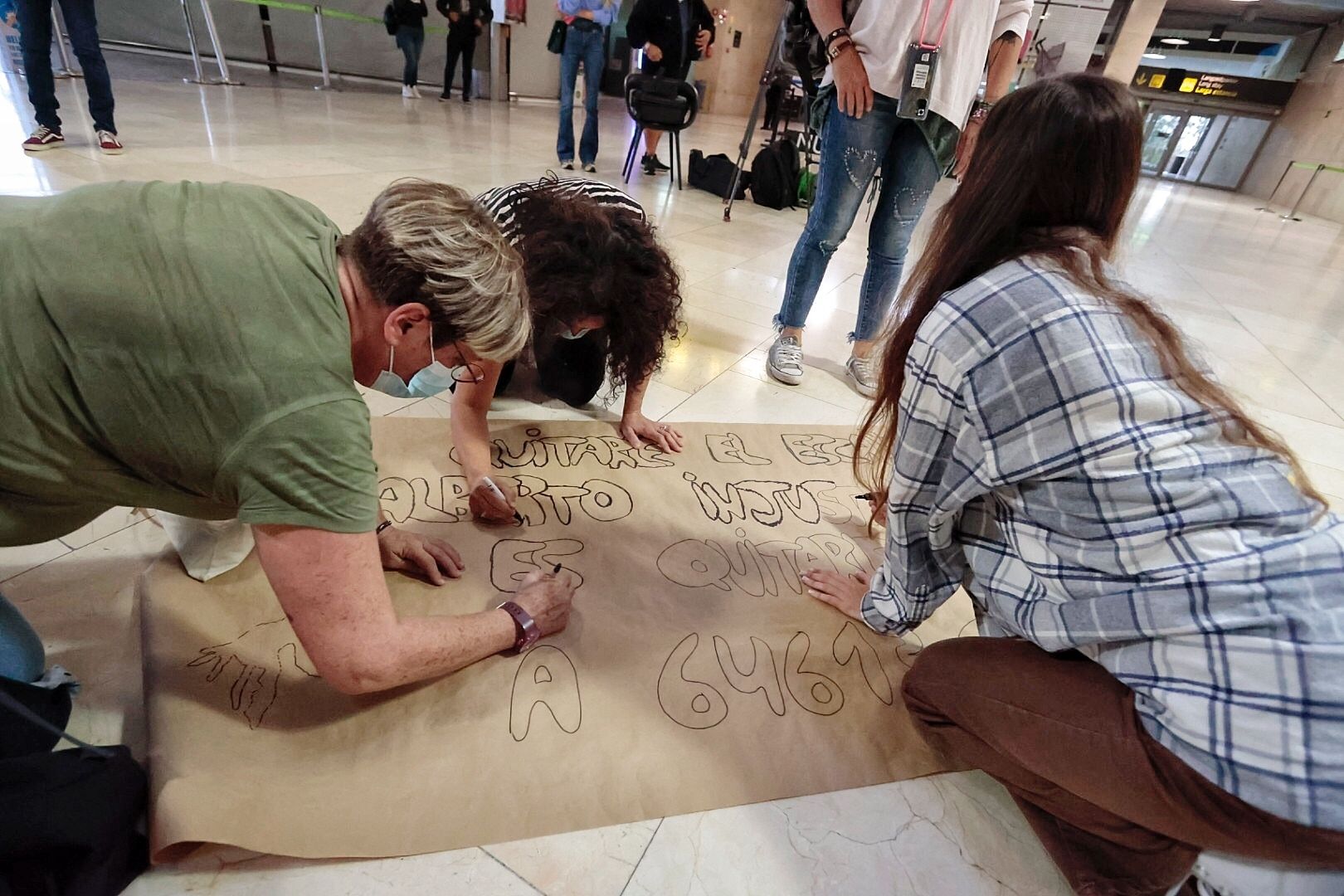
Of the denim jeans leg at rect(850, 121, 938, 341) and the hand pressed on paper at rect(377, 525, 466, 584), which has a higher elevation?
the denim jeans leg at rect(850, 121, 938, 341)

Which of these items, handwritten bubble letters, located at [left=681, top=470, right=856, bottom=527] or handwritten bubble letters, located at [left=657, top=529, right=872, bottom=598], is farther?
handwritten bubble letters, located at [left=681, top=470, right=856, bottom=527]

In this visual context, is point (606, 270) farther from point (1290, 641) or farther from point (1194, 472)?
point (1290, 641)

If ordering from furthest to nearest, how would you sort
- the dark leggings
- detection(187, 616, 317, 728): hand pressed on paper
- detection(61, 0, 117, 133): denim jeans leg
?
detection(61, 0, 117, 133): denim jeans leg
the dark leggings
detection(187, 616, 317, 728): hand pressed on paper

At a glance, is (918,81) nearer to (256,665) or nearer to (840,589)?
(840,589)

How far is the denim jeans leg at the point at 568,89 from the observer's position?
5.07 m

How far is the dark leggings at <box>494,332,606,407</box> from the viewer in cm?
190

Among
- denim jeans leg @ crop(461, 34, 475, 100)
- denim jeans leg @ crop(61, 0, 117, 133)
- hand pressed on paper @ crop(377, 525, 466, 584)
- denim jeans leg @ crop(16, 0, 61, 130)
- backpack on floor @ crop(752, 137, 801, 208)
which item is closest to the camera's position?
hand pressed on paper @ crop(377, 525, 466, 584)

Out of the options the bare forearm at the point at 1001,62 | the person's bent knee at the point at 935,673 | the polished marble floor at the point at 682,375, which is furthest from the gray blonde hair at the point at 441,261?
the bare forearm at the point at 1001,62

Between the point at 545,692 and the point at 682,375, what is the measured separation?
4.58 feet

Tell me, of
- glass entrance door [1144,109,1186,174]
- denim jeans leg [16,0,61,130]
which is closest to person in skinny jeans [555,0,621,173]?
denim jeans leg [16,0,61,130]

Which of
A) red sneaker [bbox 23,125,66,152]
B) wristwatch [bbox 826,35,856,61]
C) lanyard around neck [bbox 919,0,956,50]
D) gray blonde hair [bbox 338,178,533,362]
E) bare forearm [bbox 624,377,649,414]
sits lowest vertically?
red sneaker [bbox 23,125,66,152]

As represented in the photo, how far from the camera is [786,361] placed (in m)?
2.38

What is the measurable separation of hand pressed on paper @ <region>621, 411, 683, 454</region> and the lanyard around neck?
127cm

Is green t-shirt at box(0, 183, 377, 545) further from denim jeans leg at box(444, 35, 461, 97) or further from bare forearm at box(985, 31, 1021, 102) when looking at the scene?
denim jeans leg at box(444, 35, 461, 97)
